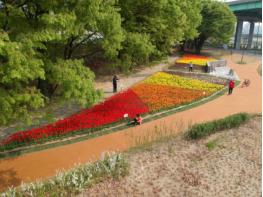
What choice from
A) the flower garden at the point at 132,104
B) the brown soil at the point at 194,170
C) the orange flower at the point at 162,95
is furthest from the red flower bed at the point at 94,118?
the brown soil at the point at 194,170

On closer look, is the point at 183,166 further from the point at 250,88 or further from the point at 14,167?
the point at 250,88

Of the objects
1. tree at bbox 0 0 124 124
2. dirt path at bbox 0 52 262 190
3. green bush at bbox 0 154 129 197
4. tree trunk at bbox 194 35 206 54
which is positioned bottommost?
dirt path at bbox 0 52 262 190

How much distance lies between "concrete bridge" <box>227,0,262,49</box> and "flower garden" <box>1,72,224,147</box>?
34738 millimetres

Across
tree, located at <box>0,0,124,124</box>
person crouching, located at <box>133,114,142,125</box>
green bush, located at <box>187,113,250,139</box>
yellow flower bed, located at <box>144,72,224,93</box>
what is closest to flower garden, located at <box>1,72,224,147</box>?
yellow flower bed, located at <box>144,72,224,93</box>

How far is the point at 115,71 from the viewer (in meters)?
29.2

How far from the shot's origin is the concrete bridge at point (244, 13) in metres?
54.1

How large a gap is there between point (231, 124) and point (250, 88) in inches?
460

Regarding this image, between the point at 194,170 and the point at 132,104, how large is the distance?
27.9 feet

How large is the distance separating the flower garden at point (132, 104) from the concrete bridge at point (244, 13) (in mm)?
34738

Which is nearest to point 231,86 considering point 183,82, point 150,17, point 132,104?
point 183,82

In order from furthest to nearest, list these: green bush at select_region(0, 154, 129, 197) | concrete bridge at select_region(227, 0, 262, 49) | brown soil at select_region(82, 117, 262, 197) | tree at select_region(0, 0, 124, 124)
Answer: concrete bridge at select_region(227, 0, 262, 49)
brown soil at select_region(82, 117, 262, 197)
tree at select_region(0, 0, 124, 124)
green bush at select_region(0, 154, 129, 197)

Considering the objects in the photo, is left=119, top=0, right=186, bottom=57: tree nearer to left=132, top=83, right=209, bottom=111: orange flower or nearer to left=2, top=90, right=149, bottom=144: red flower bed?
left=132, top=83, right=209, bottom=111: orange flower

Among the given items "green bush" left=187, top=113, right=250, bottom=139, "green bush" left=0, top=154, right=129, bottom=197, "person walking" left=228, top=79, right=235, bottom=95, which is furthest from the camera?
"person walking" left=228, top=79, right=235, bottom=95

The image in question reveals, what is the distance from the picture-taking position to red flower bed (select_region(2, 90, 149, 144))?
14.1m
